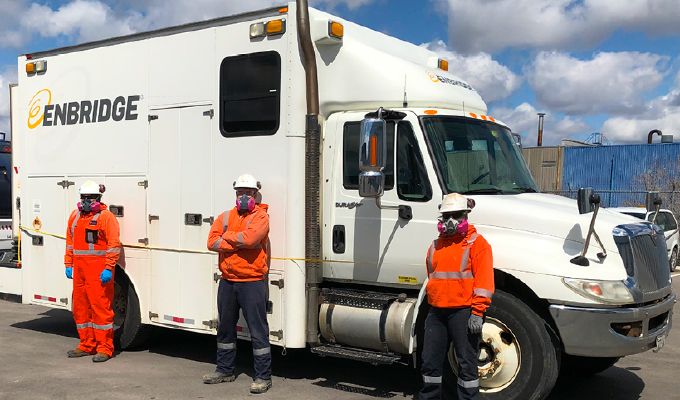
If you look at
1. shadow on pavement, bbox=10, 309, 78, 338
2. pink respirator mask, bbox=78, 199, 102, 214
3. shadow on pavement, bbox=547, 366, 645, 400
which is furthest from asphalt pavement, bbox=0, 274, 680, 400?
pink respirator mask, bbox=78, 199, 102, 214

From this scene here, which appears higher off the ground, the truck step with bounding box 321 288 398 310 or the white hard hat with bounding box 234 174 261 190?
the white hard hat with bounding box 234 174 261 190

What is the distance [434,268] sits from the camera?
4.98m

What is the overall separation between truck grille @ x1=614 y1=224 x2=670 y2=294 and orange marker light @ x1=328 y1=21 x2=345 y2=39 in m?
2.85

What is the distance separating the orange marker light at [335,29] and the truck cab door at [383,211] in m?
0.70

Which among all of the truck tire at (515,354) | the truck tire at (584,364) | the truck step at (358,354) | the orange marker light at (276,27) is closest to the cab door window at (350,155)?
the orange marker light at (276,27)

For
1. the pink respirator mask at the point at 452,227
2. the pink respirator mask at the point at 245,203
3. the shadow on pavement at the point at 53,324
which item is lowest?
the shadow on pavement at the point at 53,324

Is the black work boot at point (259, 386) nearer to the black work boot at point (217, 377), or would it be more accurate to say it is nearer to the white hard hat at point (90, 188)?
the black work boot at point (217, 377)

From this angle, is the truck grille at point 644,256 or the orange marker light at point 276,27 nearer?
the truck grille at point 644,256

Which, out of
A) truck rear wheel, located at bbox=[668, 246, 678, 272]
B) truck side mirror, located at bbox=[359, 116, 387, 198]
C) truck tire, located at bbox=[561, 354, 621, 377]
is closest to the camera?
truck side mirror, located at bbox=[359, 116, 387, 198]

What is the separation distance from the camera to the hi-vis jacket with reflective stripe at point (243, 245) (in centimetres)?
576

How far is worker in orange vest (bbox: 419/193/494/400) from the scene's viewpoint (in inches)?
189

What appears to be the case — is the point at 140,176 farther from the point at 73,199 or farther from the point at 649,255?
the point at 649,255

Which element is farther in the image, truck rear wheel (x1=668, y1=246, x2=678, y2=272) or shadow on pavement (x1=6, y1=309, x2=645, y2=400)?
truck rear wheel (x1=668, y1=246, x2=678, y2=272)

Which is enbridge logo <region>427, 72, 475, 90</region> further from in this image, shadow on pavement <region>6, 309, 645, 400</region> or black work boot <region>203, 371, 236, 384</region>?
black work boot <region>203, 371, 236, 384</region>
